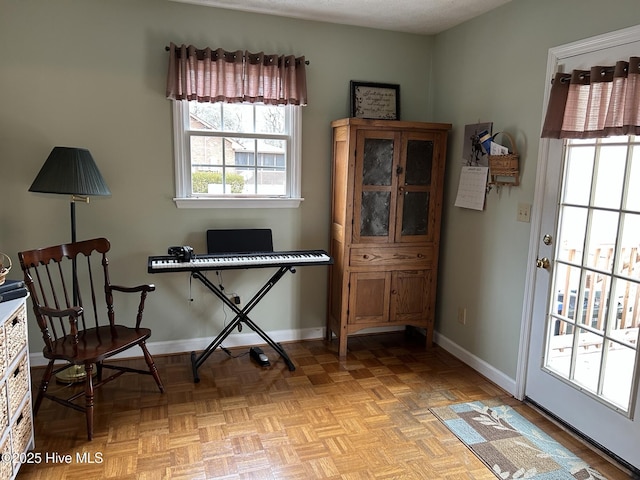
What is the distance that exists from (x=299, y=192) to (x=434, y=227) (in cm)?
106

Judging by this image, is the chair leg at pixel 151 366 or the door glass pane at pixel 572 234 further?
the chair leg at pixel 151 366

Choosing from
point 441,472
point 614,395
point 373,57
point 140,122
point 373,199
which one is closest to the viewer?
point 441,472

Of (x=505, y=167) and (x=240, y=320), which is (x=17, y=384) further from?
(x=505, y=167)

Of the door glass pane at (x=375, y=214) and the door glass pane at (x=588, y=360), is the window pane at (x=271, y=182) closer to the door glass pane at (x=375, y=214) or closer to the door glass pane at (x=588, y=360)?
the door glass pane at (x=375, y=214)

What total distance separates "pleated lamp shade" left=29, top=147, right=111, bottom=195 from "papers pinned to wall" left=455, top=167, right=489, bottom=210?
7.92ft

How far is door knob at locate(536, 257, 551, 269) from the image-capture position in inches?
105

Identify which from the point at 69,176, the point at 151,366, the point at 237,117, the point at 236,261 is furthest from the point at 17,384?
the point at 237,117

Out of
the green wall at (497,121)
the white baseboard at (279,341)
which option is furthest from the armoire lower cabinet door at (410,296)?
the white baseboard at (279,341)

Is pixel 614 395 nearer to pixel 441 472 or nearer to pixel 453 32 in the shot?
pixel 441 472

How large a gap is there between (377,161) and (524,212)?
41.7 inches

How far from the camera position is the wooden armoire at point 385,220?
332cm

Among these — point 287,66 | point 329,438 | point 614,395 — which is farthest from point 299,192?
point 614,395

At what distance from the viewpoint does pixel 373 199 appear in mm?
3383

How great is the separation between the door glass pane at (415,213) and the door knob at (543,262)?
37.8 inches
